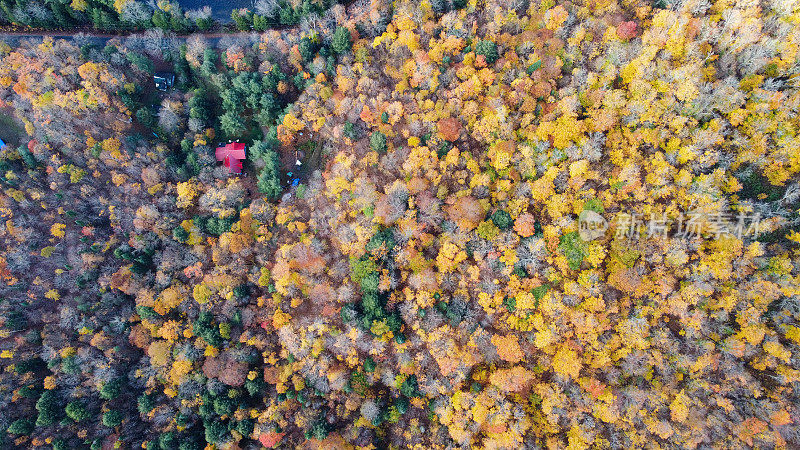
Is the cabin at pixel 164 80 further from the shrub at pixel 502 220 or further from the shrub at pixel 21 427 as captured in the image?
the shrub at pixel 502 220

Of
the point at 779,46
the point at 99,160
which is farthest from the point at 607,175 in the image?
the point at 99,160

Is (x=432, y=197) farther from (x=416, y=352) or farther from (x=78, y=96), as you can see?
(x=78, y=96)

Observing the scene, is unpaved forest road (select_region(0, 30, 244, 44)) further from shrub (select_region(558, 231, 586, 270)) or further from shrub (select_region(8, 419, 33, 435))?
shrub (select_region(558, 231, 586, 270))

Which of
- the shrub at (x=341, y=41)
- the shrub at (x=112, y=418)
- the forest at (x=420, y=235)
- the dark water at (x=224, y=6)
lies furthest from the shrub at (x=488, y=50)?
the shrub at (x=112, y=418)

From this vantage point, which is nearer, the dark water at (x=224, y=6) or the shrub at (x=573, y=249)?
the shrub at (x=573, y=249)

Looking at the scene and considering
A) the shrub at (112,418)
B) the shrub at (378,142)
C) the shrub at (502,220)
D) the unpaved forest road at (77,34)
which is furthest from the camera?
the unpaved forest road at (77,34)

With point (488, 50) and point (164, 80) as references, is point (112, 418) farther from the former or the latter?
point (488, 50)

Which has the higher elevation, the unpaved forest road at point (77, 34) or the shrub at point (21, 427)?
the unpaved forest road at point (77, 34)
